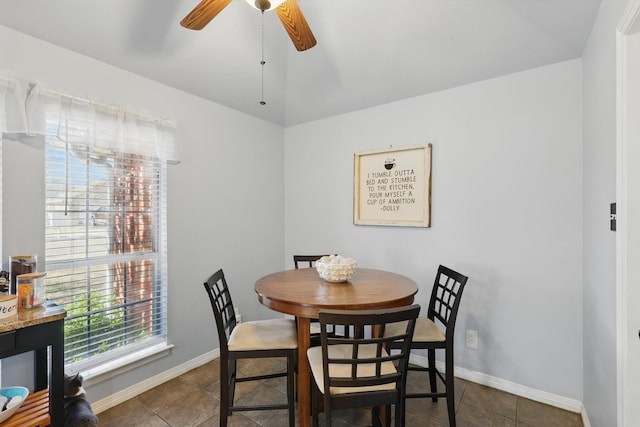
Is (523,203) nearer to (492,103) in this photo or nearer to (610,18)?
(492,103)

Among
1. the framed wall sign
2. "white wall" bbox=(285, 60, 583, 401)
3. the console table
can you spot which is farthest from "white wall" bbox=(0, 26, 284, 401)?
"white wall" bbox=(285, 60, 583, 401)

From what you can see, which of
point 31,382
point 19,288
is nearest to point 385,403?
point 19,288

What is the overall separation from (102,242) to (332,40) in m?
2.13

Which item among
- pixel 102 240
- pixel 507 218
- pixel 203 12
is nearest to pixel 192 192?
pixel 102 240

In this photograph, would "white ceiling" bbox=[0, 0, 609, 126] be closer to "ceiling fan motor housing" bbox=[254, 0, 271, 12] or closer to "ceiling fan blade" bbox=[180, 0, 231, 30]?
"ceiling fan blade" bbox=[180, 0, 231, 30]

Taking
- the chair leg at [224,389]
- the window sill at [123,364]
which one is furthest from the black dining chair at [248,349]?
the window sill at [123,364]

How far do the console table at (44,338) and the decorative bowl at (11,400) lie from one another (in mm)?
46

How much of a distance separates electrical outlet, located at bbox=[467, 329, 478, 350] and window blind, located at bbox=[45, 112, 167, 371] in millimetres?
2425

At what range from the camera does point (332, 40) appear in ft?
Result: 7.02

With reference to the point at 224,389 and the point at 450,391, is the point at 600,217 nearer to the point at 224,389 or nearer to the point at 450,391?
the point at 450,391

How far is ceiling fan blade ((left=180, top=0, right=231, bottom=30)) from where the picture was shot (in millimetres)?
1300

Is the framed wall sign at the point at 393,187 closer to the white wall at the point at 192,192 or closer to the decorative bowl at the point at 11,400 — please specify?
the white wall at the point at 192,192

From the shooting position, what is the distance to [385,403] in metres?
1.41

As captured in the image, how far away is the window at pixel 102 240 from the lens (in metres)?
1.89
